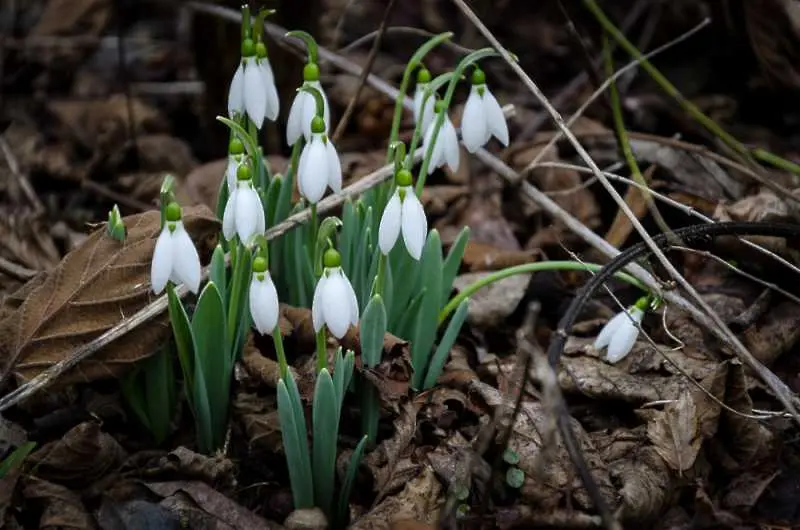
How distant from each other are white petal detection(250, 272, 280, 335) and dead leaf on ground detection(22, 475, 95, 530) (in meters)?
0.56

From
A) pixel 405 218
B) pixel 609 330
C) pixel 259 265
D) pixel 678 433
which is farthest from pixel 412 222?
pixel 678 433

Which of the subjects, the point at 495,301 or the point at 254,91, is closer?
the point at 254,91

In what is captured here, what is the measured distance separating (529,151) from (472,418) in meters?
1.40

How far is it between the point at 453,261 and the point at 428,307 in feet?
0.44

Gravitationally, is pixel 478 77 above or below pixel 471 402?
above

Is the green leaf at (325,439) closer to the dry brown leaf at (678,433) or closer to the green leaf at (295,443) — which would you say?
the green leaf at (295,443)

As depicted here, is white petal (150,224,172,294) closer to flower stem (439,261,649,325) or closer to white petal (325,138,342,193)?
white petal (325,138,342,193)

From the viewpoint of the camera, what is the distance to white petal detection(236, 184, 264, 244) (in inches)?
64.4

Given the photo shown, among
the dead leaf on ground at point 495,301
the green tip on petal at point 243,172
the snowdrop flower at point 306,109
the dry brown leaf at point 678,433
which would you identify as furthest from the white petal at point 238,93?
the dry brown leaf at point 678,433

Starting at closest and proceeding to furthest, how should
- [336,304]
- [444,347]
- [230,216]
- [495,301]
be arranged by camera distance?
[336,304] < [230,216] < [444,347] < [495,301]

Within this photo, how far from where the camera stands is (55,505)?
182 cm

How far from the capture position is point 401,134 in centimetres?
344

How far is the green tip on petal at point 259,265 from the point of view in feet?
5.22

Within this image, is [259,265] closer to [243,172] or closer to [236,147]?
[243,172]
